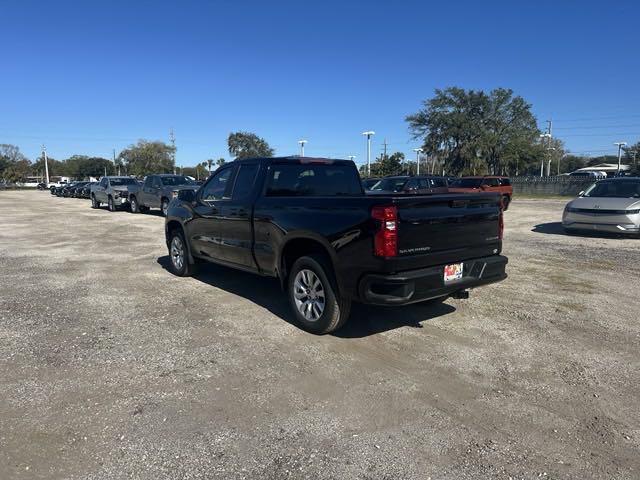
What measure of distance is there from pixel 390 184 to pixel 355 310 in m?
15.1

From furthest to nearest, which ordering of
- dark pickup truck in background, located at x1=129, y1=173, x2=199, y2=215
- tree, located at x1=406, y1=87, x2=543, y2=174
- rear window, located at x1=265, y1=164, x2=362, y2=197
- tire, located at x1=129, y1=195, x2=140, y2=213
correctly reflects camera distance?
tree, located at x1=406, y1=87, x2=543, y2=174, tire, located at x1=129, y1=195, x2=140, y2=213, dark pickup truck in background, located at x1=129, y1=173, x2=199, y2=215, rear window, located at x1=265, y1=164, x2=362, y2=197

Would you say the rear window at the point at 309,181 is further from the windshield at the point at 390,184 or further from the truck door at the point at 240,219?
the windshield at the point at 390,184

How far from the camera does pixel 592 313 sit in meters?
5.92

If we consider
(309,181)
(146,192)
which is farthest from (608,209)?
(146,192)

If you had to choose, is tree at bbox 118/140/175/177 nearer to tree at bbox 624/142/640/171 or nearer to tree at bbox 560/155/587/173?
tree at bbox 624/142/640/171

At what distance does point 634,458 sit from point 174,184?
19162mm

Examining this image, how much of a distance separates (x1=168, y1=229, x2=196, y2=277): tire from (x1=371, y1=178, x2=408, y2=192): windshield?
12.9 metres

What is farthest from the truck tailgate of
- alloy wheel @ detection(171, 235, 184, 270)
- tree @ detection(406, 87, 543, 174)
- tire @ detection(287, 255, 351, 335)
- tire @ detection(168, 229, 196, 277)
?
tree @ detection(406, 87, 543, 174)

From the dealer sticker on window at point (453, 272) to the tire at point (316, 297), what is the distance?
0.97 m

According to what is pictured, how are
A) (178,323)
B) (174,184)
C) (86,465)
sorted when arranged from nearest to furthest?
(86,465)
(178,323)
(174,184)

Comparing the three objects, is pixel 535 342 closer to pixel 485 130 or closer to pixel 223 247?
pixel 223 247

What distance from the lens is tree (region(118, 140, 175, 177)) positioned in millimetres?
102438

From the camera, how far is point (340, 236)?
4.64 metres

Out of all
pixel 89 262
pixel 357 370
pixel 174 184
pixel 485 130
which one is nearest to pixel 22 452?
pixel 357 370
